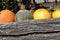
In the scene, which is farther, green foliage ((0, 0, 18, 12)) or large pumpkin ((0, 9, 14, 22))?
green foliage ((0, 0, 18, 12))

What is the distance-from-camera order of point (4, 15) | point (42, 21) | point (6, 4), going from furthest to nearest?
point (6, 4) → point (4, 15) → point (42, 21)

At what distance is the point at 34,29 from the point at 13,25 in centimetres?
15

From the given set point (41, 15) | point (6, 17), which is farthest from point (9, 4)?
point (41, 15)

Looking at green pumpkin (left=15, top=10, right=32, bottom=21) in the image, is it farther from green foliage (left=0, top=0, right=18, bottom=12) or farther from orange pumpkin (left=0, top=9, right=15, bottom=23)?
green foliage (left=0, top=0, right=18, bottom=12)

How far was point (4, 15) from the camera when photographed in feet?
5.19

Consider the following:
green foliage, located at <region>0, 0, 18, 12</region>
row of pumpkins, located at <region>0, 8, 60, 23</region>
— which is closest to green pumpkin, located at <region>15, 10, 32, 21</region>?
row of pumpkins, located at <region>0, 8, 60, 23</region>

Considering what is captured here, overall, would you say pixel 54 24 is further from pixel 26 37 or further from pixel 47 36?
pixel 26 37

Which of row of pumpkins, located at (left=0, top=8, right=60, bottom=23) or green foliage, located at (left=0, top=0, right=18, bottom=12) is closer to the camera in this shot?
row of pumpkins, located at (left=0, top=8, right=60, bottom=23)

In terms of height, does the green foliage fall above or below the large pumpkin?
above

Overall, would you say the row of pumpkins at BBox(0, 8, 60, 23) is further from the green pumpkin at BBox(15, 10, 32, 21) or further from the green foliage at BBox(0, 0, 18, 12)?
the green foliage at BBox(0, 0, 18, 12)

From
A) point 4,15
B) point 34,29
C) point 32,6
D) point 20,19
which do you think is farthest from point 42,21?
point 32,6

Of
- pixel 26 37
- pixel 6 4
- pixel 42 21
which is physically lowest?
pixel 26 37

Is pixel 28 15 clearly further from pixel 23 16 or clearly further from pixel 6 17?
pixel 6 17

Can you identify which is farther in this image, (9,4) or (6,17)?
(9,4)
